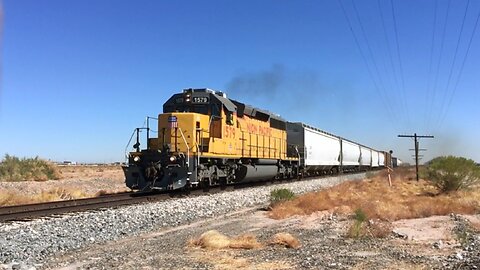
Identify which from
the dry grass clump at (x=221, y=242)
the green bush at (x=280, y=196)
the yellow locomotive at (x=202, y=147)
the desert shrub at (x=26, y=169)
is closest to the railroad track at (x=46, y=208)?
the yellow locomotive at (x=202, y=147)

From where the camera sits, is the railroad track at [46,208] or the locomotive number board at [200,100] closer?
the railroad track at [46,208]

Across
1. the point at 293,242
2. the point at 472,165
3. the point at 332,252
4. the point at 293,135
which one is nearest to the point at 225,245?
the point at 293,242

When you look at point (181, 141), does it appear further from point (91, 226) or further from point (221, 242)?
point (221, 242)

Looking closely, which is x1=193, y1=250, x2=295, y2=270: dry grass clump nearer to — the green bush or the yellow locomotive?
the green bush

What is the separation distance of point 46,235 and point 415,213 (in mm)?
9855

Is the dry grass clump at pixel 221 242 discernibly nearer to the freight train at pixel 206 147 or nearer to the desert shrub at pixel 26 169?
the freight train at pixel 206 147

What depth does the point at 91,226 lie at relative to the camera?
1084 centimetres

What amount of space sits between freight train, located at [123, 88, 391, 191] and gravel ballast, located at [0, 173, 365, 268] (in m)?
1.75

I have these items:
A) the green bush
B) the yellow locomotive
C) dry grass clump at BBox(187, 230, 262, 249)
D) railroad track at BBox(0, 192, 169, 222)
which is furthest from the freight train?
dry grass clump at BBox(187, 230, 262, 249)

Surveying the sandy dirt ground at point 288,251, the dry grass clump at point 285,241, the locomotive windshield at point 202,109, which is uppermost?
the locomotive windshield at point 202,109

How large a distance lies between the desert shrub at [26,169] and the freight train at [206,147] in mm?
19709

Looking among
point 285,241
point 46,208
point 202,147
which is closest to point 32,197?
point 46,208

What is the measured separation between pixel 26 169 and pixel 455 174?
3113 cm

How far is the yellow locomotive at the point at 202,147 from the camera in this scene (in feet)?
57.6
